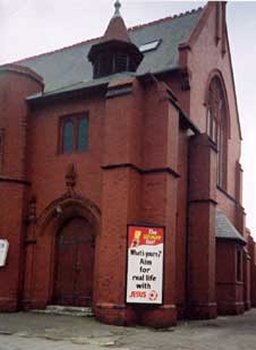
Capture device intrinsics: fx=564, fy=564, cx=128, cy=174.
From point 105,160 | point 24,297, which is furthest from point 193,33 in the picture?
point 24,297

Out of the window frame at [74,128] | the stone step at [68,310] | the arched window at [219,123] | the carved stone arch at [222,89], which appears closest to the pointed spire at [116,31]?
the carved stone arch at [222,89]

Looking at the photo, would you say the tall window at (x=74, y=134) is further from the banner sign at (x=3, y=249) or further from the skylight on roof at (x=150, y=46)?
the skylight on roof at (x=150, y=46)

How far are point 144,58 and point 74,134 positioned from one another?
7.71m

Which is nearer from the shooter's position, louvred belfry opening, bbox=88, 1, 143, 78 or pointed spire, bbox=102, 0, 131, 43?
louvred belfry opening, bbox=88, 1, 143, 78

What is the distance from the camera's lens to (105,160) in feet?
64.1

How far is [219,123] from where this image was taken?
32.1m

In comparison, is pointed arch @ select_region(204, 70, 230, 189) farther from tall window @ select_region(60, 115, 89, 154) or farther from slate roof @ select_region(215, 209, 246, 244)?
tall window @ select_region(60, 115, 89, 154)

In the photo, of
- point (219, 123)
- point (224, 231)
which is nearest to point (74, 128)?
point (224, 231)

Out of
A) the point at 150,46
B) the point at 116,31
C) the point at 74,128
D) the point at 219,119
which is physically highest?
the point at 150,46

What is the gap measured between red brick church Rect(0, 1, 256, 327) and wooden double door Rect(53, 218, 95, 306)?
41 mm

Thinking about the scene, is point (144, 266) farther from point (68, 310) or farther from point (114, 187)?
point (68, 310)

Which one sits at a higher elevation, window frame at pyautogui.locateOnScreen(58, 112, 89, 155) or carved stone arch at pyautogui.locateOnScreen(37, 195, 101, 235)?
window frame at pyautogui.locateOnScreen(58, 112, 89, 155)

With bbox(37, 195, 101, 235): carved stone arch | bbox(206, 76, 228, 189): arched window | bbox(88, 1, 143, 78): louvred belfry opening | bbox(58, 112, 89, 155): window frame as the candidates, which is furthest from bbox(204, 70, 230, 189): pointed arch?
bbox(37, 195, 101, 235): carved stone arch

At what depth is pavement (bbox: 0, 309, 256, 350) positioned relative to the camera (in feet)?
44.0
